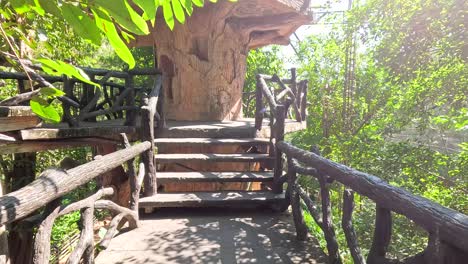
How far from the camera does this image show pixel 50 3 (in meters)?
0.80

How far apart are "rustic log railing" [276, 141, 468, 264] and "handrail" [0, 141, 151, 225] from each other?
195 cm


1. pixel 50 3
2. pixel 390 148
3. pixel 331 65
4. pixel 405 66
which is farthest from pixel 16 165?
pixel 331 65

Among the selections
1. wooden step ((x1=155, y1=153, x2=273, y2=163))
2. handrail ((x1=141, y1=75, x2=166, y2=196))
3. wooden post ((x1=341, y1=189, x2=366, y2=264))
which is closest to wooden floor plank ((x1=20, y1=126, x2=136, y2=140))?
handrail ((x1=141, y1=75, x2=166, y2=196))

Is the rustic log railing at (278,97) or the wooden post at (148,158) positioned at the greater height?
the rustic log railing at (278,97)

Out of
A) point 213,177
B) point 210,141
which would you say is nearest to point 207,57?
point 210,141

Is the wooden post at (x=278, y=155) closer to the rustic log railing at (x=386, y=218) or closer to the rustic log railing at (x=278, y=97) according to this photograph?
the rustic log railing at (x=278, y=97)

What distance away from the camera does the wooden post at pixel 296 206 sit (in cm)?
354

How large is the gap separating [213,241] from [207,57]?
5.02 m

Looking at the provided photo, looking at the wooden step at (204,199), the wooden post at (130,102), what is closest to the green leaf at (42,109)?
the wooden step at (204,199)

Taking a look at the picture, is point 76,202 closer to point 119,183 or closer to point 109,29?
point 109,29

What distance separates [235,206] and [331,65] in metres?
13.9

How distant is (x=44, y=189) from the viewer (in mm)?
1769

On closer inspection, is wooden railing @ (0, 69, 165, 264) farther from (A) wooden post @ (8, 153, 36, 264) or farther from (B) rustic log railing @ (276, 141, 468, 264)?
(A) wooden post @ (8, 153, 36, 264)

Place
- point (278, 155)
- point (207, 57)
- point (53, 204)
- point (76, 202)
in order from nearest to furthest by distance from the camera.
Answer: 1. point (53, 204)
2. point (76, 202)
3. point (278, 155)
4. point (207, 57)
